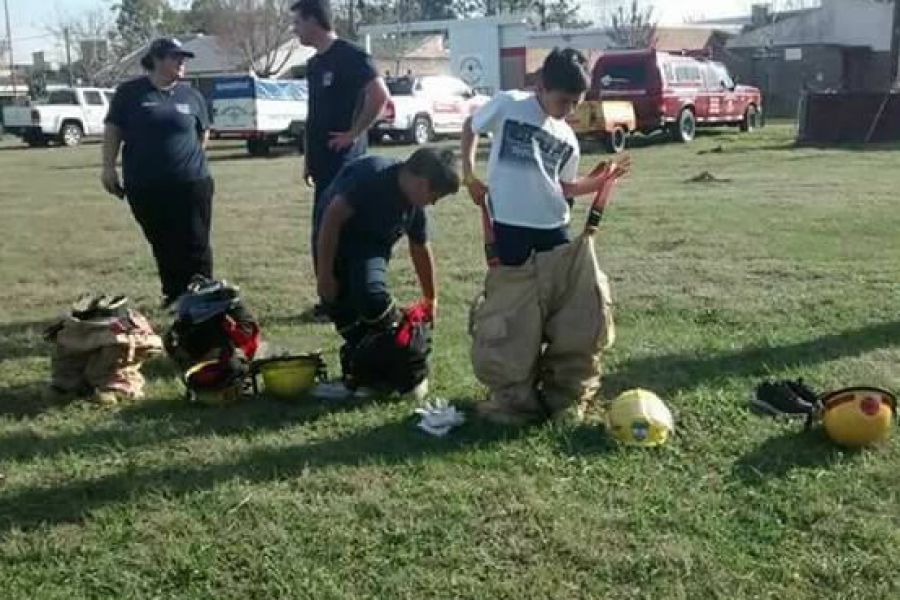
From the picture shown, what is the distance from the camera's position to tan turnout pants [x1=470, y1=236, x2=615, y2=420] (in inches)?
180

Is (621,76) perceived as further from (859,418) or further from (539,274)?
(859,418)

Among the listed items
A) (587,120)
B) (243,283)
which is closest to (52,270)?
(243,283)

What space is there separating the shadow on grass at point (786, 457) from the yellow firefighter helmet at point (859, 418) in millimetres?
65

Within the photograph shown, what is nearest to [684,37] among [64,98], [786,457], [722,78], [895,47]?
[895,47]

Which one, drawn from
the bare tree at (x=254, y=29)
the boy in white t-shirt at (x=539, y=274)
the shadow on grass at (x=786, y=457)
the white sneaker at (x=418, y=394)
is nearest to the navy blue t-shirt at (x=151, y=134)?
the white sneaker at (x=418, y=394)

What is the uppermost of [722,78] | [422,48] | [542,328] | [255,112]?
[422,48]

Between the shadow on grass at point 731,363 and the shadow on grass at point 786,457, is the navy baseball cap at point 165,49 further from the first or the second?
the shadow on grass at point 786,457

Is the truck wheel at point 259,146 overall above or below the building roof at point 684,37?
below

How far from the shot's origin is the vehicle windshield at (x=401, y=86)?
90.2ft

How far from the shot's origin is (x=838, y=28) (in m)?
46.8

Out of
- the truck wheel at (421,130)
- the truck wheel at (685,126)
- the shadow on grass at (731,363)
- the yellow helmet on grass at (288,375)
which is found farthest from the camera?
the truck wheel at (421,130)

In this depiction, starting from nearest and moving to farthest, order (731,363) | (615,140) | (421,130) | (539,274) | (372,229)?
(539,274), (372,229), (731,363), (615,140), (421,130)

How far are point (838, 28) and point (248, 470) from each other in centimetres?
4732

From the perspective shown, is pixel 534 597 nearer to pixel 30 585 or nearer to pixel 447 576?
pixel 447 576
